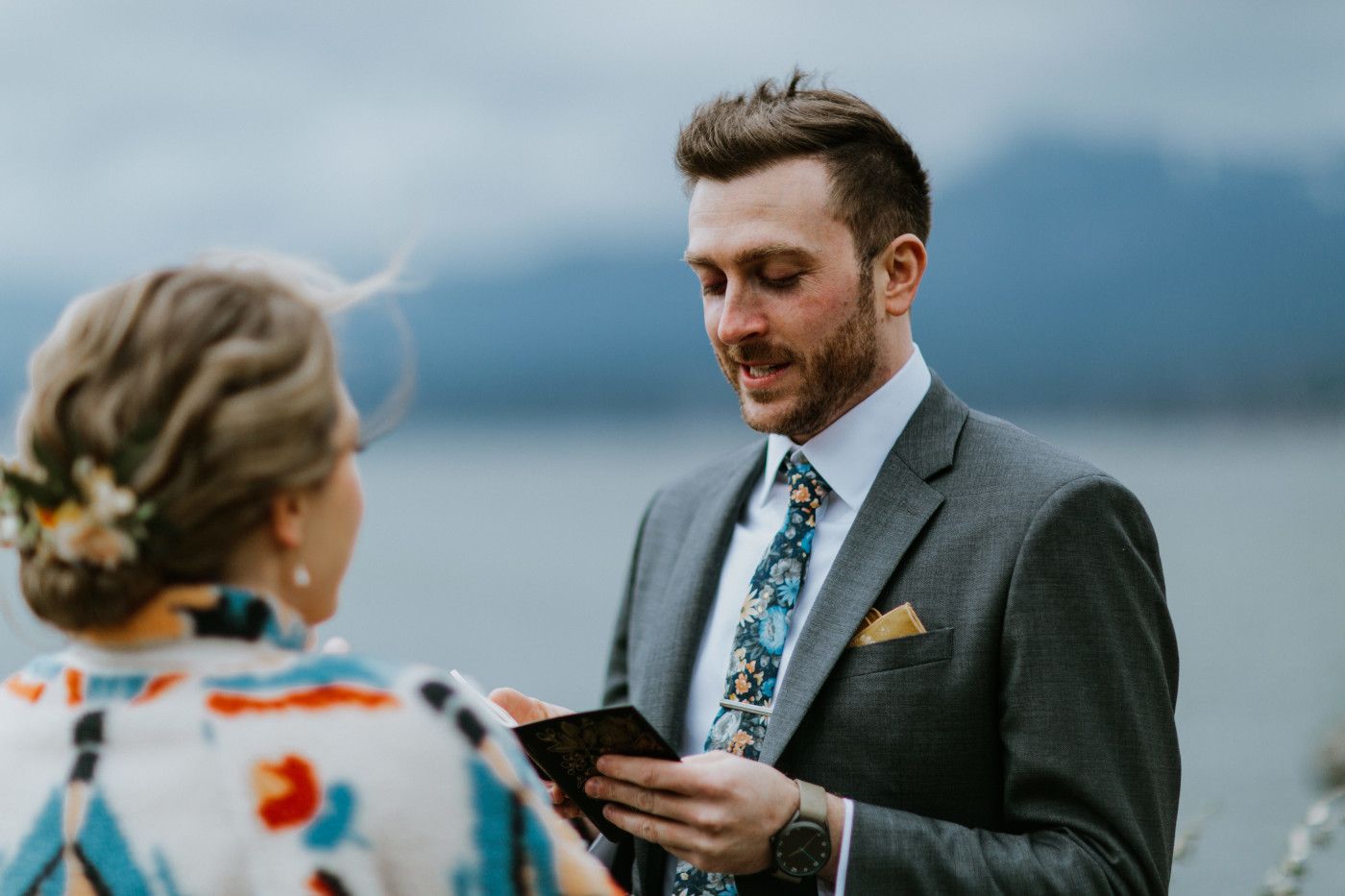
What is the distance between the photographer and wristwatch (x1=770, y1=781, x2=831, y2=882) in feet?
6.12

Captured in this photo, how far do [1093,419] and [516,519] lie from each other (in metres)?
27.1

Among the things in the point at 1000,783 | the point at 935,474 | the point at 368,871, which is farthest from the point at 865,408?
the point at 368,871

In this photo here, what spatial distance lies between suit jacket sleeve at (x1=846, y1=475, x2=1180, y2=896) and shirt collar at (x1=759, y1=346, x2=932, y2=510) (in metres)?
0.41

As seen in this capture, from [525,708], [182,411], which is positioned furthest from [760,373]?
[182,411]

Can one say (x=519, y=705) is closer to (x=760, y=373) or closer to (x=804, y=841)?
(x=804, y=841)

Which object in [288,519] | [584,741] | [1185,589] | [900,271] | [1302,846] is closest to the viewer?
[288,519]

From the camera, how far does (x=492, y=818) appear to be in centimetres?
119

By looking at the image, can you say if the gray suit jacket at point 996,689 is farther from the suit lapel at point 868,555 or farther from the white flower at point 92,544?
the white flower at point 92,544

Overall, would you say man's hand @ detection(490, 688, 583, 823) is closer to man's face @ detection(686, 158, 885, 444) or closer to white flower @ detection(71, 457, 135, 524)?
man's face @ detection(686, 158, 885, 444)

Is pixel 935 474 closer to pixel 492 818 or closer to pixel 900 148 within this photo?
pixel 900 148

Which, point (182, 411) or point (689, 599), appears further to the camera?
point (689, 599)

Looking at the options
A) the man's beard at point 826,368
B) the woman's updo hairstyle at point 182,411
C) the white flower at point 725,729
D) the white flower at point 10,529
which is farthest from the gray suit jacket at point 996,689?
the white flower at point 10,529

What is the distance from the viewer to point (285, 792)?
1139 millimetres

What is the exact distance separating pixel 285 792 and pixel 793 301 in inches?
59.9
